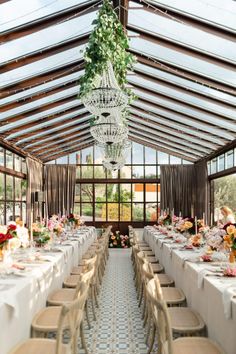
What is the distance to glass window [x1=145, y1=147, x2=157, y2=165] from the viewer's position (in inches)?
617

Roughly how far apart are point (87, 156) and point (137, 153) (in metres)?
1.94

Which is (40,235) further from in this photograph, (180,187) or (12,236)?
(180,187)

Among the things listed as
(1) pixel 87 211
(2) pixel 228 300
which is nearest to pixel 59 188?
(1) pixel 87 211

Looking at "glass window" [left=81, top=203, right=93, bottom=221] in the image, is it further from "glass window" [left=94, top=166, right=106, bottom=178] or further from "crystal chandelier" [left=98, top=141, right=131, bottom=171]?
"crystal chandelier" [left=98, top=141, right=131, bottom=171]

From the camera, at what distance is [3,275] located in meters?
4.07

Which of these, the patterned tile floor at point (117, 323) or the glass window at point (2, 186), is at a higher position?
the glass window at point (2, 186)

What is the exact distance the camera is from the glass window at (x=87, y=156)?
15.8 m

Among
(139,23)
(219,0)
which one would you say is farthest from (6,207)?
(219,0)

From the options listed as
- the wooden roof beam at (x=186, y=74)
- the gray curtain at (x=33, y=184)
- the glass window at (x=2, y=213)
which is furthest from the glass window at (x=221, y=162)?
the glass window at (x=2, y=213)

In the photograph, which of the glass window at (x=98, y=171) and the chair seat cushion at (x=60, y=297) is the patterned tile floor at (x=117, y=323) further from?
the glass window at (x=98, y=171)

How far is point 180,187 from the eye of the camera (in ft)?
51.4

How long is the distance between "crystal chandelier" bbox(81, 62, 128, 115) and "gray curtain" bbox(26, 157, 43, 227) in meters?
8.58

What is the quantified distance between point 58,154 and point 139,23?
987cm

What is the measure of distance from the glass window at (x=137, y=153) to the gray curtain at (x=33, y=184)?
11.8ft
